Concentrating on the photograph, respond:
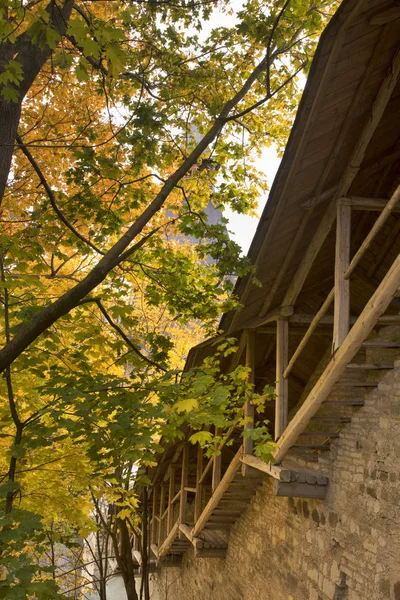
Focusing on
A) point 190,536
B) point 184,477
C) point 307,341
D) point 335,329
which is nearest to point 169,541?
point 190,536

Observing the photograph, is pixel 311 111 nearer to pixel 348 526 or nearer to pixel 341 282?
pixel 341 282

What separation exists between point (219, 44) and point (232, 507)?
308 inches

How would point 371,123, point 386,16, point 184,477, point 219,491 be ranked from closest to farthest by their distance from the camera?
point 386,16
point 371,123
point 219,491
point 184,477

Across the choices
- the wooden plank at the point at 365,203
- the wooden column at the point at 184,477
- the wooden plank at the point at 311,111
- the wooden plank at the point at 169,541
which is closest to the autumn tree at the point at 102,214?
the wooden plank at the point at 311,111

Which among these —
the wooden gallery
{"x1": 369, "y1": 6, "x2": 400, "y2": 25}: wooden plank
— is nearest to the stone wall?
the wooden gallery

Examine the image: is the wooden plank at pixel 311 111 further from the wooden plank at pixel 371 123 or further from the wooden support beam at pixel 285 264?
the wooden plank at pixel 371 123

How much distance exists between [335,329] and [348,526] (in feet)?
8.26

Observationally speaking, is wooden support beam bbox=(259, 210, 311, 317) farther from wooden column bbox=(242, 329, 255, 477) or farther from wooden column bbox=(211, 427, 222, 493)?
wooden column bbox=(211, 427, 222, 493)

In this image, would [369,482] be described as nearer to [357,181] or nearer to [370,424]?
[370,424]

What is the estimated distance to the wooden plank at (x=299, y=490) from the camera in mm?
6578

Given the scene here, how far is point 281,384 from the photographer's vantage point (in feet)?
23.2

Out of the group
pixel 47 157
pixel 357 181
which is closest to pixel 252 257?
pixel 357 181

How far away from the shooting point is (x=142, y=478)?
513 centimetres

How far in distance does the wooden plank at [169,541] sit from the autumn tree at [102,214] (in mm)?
3726
